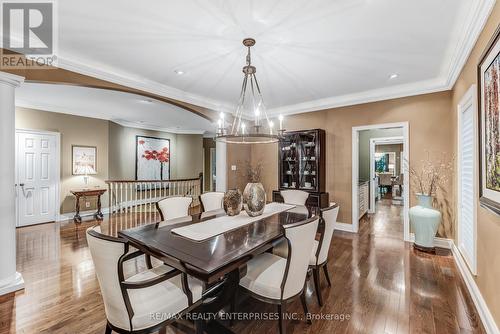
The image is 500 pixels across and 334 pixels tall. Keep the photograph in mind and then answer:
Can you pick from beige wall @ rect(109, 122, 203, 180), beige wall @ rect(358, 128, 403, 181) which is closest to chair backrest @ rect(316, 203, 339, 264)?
beige wall @ rect(358, 128, 403, 181)

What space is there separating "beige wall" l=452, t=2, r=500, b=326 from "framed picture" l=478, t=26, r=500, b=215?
143 mm

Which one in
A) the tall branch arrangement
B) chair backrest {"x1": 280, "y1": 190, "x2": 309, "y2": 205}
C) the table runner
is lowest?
the table runner

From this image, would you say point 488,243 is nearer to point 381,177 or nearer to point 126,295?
point 126,295

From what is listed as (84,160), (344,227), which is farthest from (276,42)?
(84,160)

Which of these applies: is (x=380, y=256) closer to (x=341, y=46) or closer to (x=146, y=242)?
(x=341, y=46)

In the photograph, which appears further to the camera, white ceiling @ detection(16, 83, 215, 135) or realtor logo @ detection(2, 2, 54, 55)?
white ceiling @ detection(16, 83, 215, 135)

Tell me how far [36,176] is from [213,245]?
567 cm

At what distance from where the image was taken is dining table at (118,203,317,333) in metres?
1.41

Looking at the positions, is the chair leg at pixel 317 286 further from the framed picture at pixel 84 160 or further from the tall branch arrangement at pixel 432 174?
the framed picture at pixel 84 160

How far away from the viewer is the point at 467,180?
9.00 ft

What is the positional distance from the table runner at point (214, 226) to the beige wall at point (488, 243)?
190cm

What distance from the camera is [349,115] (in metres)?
4.45

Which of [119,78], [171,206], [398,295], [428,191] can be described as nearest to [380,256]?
[398,295]

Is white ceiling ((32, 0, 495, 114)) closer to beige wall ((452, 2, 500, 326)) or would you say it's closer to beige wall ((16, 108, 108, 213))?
beige wall ((452, 2, 500, 326))
